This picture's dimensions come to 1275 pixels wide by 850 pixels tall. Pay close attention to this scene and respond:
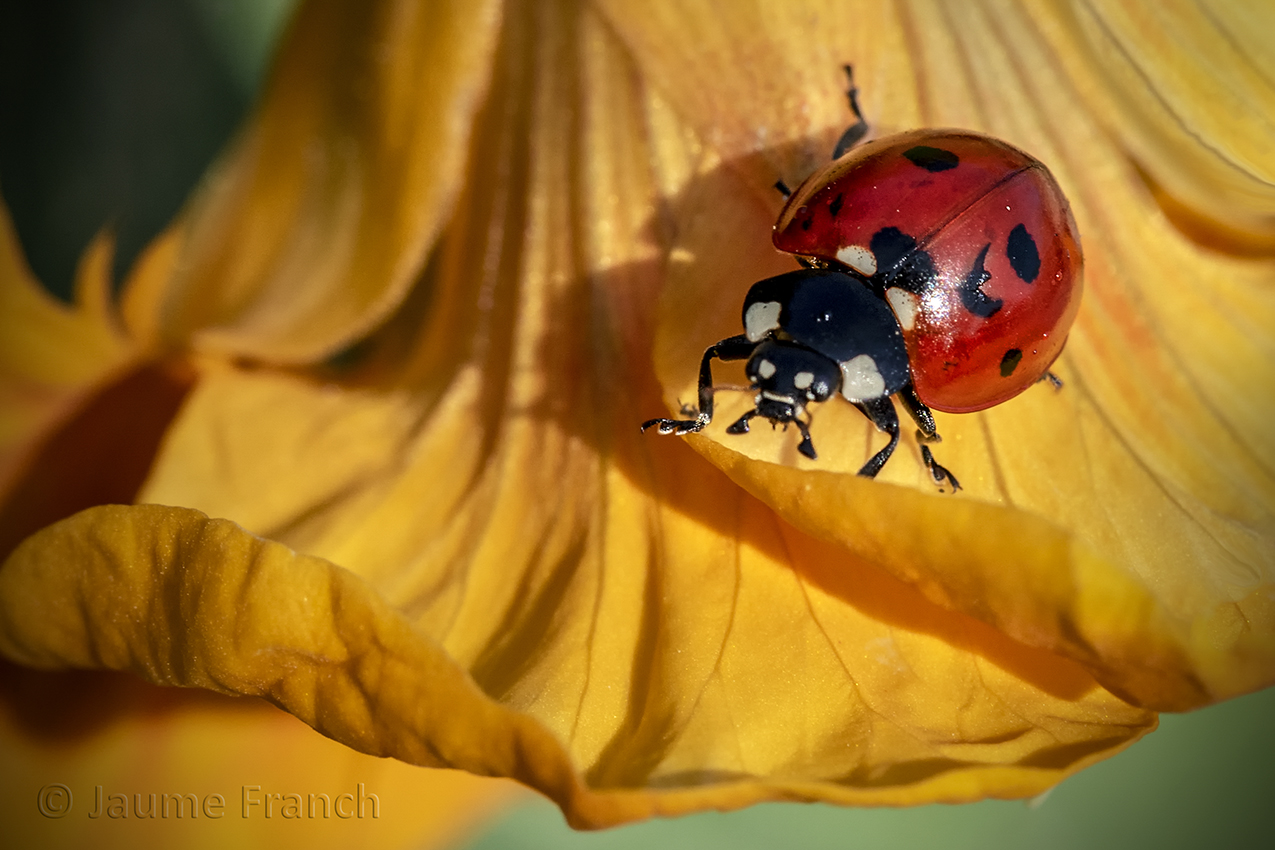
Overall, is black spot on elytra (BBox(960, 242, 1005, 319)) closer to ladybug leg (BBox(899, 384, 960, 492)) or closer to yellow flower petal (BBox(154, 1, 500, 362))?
ladybug leg (BBox(899, 384, 960, 492))

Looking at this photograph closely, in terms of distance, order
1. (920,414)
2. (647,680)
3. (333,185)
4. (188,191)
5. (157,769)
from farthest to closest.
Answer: (188,191) < (333,185) < (157,769) < (920,414) < (647,680)

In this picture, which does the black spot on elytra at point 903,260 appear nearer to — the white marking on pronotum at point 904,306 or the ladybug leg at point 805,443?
the white marking on pronotum at point 904,306

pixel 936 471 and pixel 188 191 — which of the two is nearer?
pixel 936 471

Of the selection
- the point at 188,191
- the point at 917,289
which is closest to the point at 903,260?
the point at 917,289

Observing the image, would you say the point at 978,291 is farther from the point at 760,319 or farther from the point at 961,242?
the point at 760,319

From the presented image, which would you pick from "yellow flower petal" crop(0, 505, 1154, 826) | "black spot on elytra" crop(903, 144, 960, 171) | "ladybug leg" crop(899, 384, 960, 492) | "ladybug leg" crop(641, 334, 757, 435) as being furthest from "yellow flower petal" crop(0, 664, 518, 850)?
"black spot on elytra" crop(903, 144, 960, 171)

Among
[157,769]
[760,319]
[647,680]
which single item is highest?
[760,319]

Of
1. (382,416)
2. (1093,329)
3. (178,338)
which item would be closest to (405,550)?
(382,416)
